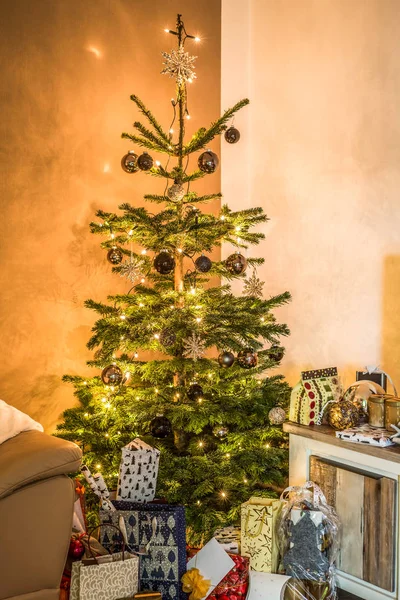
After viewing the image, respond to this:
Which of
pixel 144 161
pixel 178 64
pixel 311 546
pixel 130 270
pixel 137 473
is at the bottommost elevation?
pixel 311 546

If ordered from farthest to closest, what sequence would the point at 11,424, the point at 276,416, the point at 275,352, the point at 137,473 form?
the point at 275,352 → the point at 276,416 → the point at 137,473 → the point at 11,424

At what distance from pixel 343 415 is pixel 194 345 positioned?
651mm

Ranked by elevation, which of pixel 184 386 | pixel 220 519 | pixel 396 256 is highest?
pixel 396 256

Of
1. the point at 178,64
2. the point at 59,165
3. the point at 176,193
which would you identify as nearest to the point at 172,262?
the point at 176,193

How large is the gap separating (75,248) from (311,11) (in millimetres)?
1815

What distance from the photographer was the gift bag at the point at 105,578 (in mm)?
1932

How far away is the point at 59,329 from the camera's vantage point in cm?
311

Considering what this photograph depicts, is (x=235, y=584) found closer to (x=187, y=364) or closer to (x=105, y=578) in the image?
(x=105, y=578)

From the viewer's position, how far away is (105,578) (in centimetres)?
196

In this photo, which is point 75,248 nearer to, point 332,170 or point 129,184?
point 129,184

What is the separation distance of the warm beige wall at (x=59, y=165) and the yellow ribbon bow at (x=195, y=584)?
4.10 ft

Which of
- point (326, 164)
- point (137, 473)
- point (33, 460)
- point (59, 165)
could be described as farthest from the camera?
point (326, 164)

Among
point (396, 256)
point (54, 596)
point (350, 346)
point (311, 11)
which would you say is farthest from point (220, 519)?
point (311, 11)

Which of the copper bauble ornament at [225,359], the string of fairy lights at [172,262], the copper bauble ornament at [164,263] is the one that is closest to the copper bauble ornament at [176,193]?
the string of fairy lights at [172,262]
